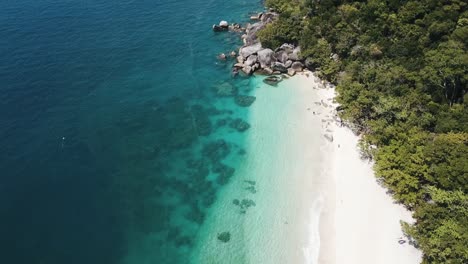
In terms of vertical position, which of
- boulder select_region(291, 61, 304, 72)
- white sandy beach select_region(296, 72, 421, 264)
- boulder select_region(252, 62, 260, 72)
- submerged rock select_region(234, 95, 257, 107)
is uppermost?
boulder select_region(291, 61, 304, 72)

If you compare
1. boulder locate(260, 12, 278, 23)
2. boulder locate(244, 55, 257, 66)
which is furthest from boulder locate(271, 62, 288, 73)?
boulder locate(260, 12, 278, 23)

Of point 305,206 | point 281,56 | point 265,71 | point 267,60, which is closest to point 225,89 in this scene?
point 265,71

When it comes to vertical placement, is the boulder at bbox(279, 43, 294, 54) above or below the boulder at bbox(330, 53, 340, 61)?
below

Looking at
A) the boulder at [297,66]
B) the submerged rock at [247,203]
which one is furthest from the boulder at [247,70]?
the submerged rock at [247,203]

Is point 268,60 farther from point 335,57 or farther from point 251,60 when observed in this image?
point 335,57

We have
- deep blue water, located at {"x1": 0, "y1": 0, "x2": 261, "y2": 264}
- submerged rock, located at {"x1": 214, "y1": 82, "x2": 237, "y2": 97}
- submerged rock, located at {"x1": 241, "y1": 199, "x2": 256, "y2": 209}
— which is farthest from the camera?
submerged rock, located at {"x1": 214, "y1": 82, "x2": 237, "y2": 97}

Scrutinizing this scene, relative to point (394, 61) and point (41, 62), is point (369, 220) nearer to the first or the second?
point (394, 61)

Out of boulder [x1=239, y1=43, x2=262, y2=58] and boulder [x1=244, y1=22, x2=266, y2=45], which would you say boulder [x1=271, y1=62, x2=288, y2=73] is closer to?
boulder [x1=239, y1=43, x2=262, y2=58]
